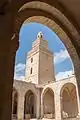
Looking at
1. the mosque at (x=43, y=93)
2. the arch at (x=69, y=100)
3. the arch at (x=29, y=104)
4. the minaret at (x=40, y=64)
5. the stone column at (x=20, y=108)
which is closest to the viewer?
the stone column at (x=20, y=108)

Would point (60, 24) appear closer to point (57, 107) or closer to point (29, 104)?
point (57, 107)

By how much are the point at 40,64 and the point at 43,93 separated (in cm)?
1077

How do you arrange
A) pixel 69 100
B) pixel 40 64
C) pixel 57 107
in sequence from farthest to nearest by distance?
pixel 40 64 < pixel 69 100 < pixel 57 107

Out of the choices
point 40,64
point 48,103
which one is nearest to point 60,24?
point 48,103

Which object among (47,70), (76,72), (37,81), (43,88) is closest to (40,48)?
(47,70)

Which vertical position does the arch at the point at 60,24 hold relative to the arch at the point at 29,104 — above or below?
above

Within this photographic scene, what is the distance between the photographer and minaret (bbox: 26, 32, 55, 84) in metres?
36.7

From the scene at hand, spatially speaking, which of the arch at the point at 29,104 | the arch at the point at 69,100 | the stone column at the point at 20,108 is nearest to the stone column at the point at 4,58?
the stone column at the point at 20,108

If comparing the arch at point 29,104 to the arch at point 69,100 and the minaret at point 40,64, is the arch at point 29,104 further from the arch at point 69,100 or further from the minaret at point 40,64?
the arch at point 69,100

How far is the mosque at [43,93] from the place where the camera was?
81.3 ft

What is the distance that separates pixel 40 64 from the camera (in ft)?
123

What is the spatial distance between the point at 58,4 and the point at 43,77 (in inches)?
1339

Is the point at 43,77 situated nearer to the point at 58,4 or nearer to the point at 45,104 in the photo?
the point at 45,104

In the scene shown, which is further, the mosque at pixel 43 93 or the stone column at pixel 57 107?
the mosque at pixel 43 93
